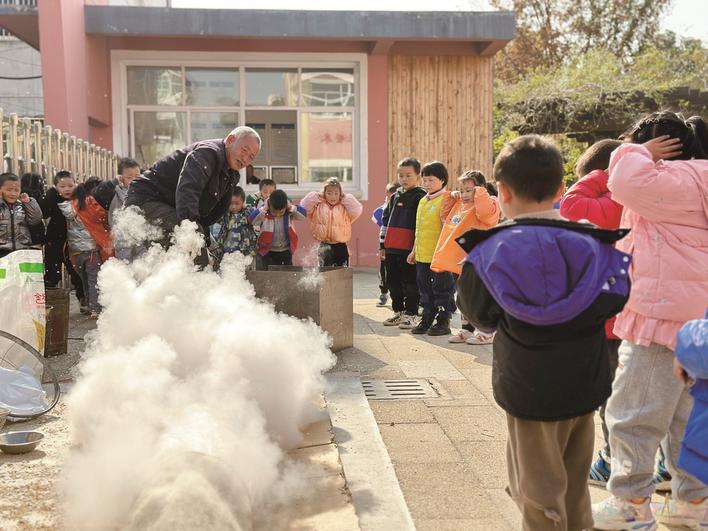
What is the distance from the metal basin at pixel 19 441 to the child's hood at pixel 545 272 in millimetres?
2700

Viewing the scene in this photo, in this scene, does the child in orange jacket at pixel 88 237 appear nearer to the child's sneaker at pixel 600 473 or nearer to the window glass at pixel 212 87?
the window glass at pixel 212 87

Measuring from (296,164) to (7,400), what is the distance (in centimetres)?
1019

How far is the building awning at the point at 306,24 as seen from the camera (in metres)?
12.4

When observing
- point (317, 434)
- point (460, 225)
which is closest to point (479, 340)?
point (460, 225)

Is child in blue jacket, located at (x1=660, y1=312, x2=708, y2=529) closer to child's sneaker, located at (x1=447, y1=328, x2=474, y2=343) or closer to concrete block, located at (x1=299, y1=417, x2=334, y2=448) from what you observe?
concrete block, located at (x1=299, y1=417, x2=334, y2=448)

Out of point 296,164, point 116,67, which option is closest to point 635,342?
point 296,164

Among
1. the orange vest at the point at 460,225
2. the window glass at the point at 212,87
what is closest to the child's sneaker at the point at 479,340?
the orange vest at the point at 460,225

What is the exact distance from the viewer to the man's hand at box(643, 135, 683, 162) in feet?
9.42

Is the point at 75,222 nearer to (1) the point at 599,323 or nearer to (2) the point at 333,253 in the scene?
(2) the point at 333,253

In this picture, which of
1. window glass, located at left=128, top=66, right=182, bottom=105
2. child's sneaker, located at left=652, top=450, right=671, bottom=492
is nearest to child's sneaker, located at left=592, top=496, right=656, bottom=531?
child's sneaker, located at left=652, top=450, right=671, bottom=492

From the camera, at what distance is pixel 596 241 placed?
225cm

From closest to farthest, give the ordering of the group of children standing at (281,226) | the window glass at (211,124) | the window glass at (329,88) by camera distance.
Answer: the group of children standing at (281,226)
the window glass at (211,124)
the window glass at (329,88)

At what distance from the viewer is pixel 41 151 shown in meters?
8.52

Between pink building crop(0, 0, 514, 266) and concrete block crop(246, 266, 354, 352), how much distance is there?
705 centimetres
